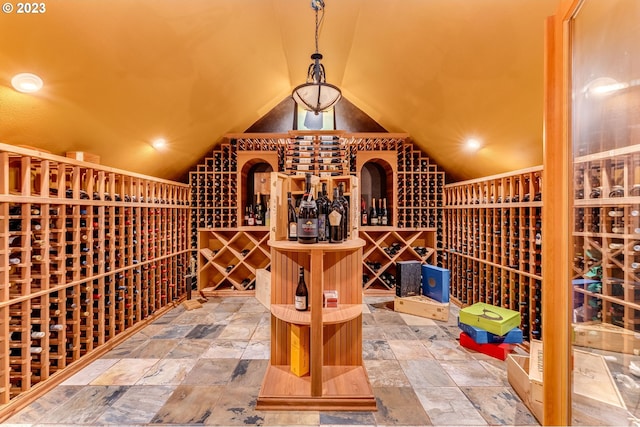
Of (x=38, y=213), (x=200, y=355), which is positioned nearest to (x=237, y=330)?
(x=200, y=355)

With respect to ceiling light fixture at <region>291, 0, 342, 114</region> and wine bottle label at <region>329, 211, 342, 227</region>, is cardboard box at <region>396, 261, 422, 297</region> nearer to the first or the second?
wine bottle label at <region>329, 211, 342, 227</region>

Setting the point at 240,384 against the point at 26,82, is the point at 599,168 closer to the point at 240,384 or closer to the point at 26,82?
the point at 240,384

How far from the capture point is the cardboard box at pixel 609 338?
962 mm

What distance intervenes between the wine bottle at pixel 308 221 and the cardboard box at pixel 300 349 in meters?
0.61

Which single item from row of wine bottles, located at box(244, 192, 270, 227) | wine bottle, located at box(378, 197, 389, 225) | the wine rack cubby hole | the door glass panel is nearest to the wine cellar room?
the door glass panel

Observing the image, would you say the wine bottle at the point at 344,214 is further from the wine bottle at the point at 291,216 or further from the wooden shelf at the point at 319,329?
the wine bottle at the point at 291,216

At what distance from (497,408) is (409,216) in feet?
8.93

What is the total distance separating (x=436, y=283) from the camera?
3229 mm

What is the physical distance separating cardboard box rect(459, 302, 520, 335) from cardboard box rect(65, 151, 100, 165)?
3.55 meters

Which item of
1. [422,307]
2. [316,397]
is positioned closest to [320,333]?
[316,397]

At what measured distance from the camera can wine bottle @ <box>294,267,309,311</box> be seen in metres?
1.79

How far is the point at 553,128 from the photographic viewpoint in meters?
0.85

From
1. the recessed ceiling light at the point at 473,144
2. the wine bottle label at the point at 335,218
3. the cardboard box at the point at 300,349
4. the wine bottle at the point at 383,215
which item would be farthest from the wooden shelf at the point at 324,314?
the wine bottle at the point at 383,215

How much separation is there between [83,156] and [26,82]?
27.7 inches
